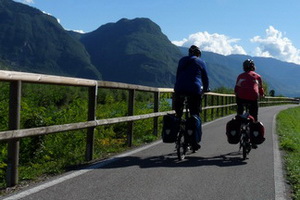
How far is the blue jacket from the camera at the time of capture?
7.02 metres

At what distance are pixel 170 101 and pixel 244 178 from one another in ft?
24.3

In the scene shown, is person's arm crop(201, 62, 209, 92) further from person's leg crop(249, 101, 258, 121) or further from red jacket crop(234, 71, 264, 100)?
person's leg crop(249, 101, 258, 121)

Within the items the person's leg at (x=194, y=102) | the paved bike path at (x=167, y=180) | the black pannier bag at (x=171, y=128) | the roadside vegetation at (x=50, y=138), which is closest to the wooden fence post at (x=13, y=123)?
the paved bike path at (x=167, y=180)

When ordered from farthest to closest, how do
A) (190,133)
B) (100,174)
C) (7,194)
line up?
(190,133)
(100,174)
(7,194)

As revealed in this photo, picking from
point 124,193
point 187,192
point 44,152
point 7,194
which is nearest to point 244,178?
point 187,192

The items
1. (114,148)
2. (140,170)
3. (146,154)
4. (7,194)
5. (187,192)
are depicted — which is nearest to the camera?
(7,194)

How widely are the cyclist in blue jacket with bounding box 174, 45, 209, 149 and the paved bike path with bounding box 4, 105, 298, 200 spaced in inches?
38.4

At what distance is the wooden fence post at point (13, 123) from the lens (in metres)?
4.75

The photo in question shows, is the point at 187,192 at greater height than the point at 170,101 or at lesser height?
lesser

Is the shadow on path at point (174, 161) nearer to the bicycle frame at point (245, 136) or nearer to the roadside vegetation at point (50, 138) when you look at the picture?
the bicycle frame at point (245, 136)

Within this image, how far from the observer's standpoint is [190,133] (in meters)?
7.04

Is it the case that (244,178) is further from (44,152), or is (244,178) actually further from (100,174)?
(44,152)

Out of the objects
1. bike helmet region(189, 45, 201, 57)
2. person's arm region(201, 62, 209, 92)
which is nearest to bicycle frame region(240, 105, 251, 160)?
→ person's arm region(201, 62, 209, 92)

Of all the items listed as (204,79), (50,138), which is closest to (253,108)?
(204,79)
